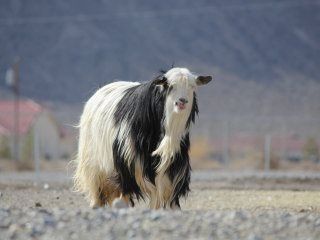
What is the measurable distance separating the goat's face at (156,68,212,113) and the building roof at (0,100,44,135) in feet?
110

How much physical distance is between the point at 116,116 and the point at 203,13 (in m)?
64.7

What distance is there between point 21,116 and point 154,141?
1476 inches

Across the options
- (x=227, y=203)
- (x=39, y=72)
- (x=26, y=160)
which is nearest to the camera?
(x=227, y=203)

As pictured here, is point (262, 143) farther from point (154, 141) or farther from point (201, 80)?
point (154, 141)

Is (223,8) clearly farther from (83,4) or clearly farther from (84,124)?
(84,124)

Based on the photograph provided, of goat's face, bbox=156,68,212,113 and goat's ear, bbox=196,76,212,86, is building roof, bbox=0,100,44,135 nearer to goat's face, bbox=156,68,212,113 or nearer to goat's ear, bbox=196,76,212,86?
goat's ear, bbox=196,76,212,86

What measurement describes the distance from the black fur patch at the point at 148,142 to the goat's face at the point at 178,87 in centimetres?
10

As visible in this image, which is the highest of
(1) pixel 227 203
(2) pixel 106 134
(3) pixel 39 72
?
(3) pixel 39 72

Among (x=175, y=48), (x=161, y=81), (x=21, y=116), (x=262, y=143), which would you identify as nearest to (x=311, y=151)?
(x=262, y=143)

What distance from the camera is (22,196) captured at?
1396cm

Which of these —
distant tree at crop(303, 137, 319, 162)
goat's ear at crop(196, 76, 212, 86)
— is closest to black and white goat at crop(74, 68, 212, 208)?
goat's ear at crop(196, 76, 212, 86)

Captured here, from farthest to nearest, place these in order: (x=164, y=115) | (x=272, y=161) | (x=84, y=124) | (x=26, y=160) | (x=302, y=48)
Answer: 1. (x=302, y=48)
2. (x=26, y=160)
3. (x=272, y=161)
4. (x=84, y=124)
5. (x=164, y=115)

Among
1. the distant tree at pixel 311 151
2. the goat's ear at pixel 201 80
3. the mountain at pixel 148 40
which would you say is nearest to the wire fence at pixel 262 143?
the distant tree at pixel 311 151

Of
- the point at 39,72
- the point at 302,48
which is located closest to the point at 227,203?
the point at 39,72
